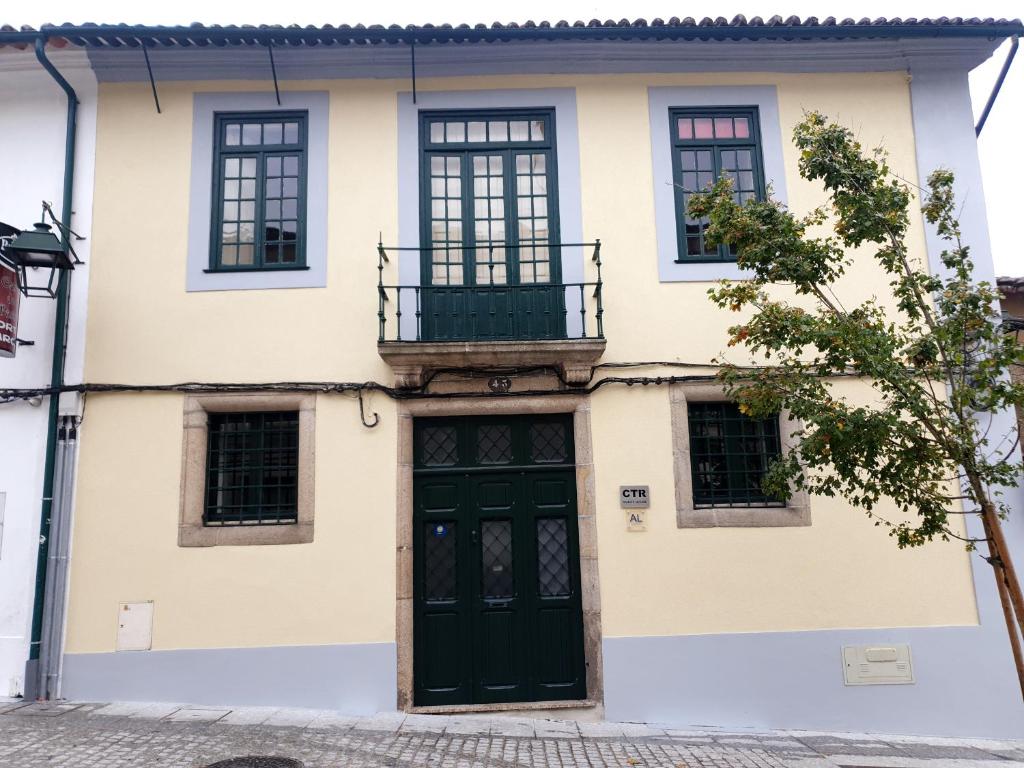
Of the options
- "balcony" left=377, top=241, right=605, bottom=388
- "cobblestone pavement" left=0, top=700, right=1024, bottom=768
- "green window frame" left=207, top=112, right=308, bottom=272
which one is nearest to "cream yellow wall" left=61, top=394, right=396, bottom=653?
"cobblestone pavement" left=0, top=700, right=1024, bottom=768

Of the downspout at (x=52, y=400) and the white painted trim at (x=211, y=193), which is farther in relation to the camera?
the white painted trim at (x=211, y=193)

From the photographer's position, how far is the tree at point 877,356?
448 centimetres

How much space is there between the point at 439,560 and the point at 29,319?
14.9 feet

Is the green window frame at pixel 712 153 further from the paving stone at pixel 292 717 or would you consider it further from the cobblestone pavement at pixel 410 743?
the paving stone at pixel 292 717

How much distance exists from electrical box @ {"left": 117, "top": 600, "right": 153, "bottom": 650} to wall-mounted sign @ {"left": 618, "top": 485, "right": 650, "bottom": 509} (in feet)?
14.4

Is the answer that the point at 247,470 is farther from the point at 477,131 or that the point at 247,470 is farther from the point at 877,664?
the point at 877,664

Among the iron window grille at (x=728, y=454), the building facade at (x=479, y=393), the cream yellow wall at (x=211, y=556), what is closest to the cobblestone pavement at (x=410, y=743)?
the building facade at (x=479, y=393)

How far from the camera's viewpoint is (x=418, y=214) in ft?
24.5

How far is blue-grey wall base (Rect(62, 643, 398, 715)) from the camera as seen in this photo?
261 inches

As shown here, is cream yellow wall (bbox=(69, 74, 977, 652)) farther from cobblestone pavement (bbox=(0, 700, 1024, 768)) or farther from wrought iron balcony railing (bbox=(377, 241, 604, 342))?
cobblestone pavement (bbox=(0, 700, 1024, 768))

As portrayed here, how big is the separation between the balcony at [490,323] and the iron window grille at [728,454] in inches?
50.7

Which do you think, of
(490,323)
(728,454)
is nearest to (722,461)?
(728,454)

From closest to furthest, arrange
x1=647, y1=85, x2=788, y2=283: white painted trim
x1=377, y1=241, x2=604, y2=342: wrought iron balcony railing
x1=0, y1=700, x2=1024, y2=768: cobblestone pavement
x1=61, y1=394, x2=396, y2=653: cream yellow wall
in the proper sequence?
x1=0, y1=700, x2=1024, y2=768: cobblestone pavement, x1=61, y1=394, x2=396, y2=653: cream yellow wall, x1=377, y1=241, x2=604, y2=342: wrought iron balcony railing, x1=647, y1=85, x2=788, y2=283: white painted trim

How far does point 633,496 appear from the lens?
6.98 m
